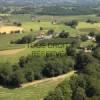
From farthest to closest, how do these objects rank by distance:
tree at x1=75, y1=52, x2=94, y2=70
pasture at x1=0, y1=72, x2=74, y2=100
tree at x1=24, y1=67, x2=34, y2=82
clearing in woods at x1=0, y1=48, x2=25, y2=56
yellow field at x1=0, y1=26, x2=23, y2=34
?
yellow field at x1=0, y1=26, x2=23, y2=34
clearing in woods at x1=0, y1=48, x2=25, y2=56
tree at x1=75, y1=52, x2=94, y2=70
tree at x1=24, y1=67, x2=34, y2=82
pasture at x1=0, y1=72, x2=74, y2=100

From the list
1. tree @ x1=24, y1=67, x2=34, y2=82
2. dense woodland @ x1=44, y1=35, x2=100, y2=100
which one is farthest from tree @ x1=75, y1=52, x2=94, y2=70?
tree @ x1=24, y1=67, x2=34, y2=82

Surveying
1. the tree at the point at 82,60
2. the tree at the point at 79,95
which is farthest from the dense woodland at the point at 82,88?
the tree at the point at 82,60

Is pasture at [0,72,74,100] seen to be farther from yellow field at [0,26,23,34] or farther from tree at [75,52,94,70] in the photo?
yellow field at [0,26,23,34]

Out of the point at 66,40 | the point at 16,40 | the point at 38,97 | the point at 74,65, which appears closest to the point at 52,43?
the point at 66,40

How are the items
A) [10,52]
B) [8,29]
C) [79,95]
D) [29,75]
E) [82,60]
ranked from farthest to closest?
[8,29], [10,52], [82,60], [29,75], [79,95]

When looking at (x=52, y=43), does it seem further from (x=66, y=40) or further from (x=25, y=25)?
(x=25, y=25)

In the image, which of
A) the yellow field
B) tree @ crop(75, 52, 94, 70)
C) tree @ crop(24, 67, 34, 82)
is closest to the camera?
tree @ crop(24, 67, 34, 82)

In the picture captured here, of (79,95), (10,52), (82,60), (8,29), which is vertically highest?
(79,95)

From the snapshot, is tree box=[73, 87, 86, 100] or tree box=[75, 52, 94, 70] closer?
tree box=[73, 87, 86, 100]

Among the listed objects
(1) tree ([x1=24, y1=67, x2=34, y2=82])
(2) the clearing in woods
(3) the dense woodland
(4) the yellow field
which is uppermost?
(3) the dense woodland

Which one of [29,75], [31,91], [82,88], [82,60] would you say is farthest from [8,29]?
[82,88]

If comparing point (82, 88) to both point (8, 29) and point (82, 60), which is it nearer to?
point (82, 60)
